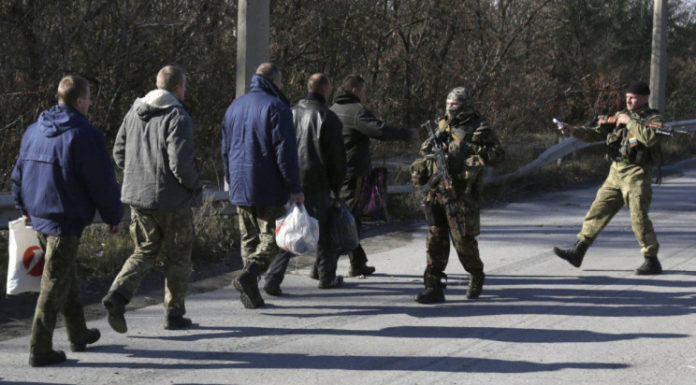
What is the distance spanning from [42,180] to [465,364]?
9.54 feet

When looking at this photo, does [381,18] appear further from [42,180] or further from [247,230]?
[42,180]

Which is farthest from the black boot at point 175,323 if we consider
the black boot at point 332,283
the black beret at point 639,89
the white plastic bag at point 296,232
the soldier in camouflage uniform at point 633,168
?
the black beret at point 639,89

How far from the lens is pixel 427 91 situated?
1598 centimetres

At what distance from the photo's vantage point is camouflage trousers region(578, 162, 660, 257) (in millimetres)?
8758

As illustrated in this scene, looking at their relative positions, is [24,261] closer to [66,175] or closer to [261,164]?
[66,175]

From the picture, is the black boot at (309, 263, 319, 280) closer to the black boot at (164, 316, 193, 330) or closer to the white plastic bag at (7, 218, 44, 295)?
the black boot at (164, 316, 193, 330)

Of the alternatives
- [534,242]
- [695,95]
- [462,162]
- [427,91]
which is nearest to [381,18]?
[427,91]

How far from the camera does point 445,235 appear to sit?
25.4 ft

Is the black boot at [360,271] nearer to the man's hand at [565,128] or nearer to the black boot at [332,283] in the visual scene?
the black boot at [332,283]

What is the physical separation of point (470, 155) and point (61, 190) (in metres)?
3.34

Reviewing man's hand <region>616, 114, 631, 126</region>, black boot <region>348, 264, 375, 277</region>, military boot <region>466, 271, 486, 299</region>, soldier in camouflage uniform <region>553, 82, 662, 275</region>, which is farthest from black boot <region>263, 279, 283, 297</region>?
man's hand <region>616, 114, 631, 126</region>

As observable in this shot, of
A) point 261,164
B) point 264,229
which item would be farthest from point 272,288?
point 261,164

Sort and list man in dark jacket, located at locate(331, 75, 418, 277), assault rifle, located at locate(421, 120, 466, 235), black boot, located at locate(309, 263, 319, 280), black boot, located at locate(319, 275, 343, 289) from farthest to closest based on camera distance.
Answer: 1. black boot, located at locate(309, 263, 319, 280)
2. man in dark jacket, located at locate(331, 75, 418, 277)
3. black boot, located at locate(319, 275, 343, 289)
4. assault rifle, located at locate(421, 120, 466, 235)

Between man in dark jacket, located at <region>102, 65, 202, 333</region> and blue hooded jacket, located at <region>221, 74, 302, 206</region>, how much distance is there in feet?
2.07
